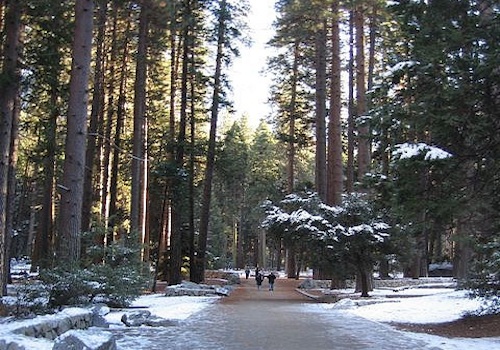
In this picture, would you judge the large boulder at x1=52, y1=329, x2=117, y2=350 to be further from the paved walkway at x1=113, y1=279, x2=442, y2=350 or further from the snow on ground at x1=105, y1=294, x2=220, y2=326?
the snow on ground at x1=105, y1=294, x2=220, y2=326

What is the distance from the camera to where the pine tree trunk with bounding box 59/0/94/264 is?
1229 centimetres

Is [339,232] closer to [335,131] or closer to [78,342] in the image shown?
[335,131]

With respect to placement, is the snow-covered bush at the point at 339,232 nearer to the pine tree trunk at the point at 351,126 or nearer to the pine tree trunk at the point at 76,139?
the pine tree trunk at the point at 351,126

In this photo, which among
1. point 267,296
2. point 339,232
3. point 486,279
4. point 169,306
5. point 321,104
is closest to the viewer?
point 486,279

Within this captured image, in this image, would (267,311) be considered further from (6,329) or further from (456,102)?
(6,329)

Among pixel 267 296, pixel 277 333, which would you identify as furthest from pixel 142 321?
pixel 267 296

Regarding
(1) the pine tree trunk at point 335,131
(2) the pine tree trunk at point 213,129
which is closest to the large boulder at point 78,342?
(1) the pine tree trunk at point 335,131

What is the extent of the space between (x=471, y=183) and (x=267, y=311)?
7768 mm

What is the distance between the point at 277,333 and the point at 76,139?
6129 millimetres

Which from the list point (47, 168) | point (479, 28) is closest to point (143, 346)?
point (479, 28)

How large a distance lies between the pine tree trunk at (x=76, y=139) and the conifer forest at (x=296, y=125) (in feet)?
0.11

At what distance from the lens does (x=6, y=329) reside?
737 cm

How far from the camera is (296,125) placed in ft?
152

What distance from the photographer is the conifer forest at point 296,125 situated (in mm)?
10844
